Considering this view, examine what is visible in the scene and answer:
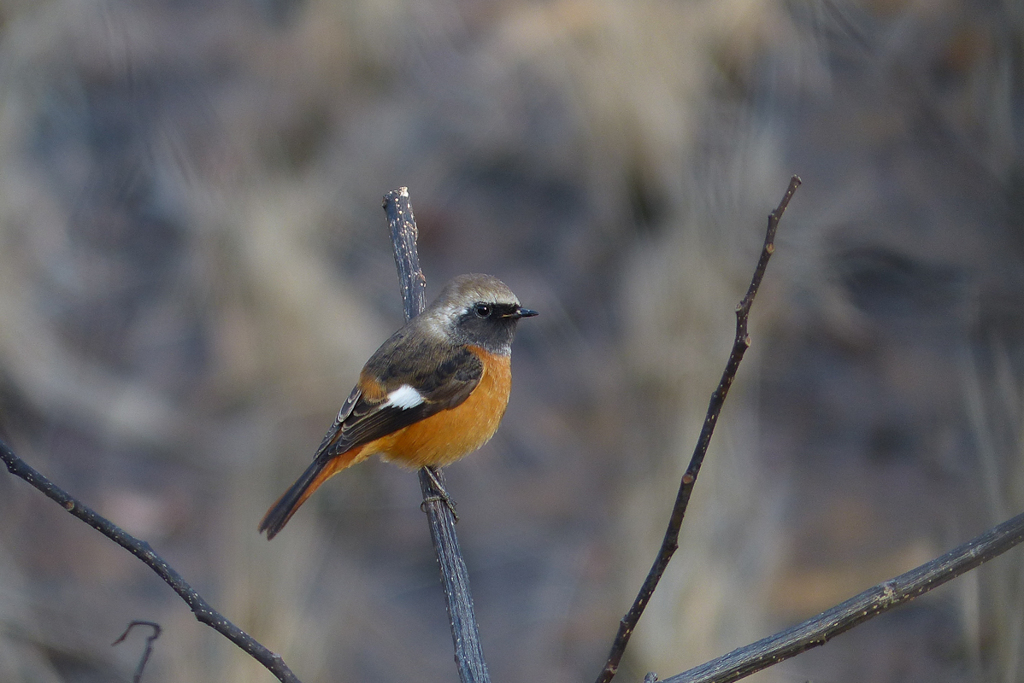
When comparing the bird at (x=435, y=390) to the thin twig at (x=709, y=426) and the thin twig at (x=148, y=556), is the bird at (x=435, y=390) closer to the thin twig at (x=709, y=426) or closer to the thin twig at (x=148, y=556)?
the thin twig at (x=148, y=556)

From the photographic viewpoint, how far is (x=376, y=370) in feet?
9.35

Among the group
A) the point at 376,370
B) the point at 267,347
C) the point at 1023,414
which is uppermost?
the point at 267,347

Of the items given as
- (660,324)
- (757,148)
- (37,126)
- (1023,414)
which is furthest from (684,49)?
(37,126)

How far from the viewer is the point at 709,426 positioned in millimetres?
1283

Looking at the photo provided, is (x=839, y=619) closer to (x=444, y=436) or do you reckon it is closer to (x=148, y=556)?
(x=148, y=556)

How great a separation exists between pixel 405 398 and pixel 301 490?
18.4 inches

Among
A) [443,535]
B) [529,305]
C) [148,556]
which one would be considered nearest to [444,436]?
[443,535]

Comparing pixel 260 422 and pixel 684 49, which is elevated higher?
pixel 684 49

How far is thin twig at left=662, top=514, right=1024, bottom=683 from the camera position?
1.40 meters

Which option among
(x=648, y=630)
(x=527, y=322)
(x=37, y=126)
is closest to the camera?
(x=648, y=630)

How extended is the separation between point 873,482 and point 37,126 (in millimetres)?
5453

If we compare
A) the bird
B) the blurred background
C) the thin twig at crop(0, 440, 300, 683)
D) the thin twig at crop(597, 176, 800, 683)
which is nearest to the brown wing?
the bird

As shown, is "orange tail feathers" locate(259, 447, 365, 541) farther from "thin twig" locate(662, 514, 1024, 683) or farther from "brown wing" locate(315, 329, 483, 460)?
"thin twig" locate(662, 514, 1024, 683)

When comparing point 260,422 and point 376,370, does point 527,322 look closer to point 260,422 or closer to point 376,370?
point 260,422
